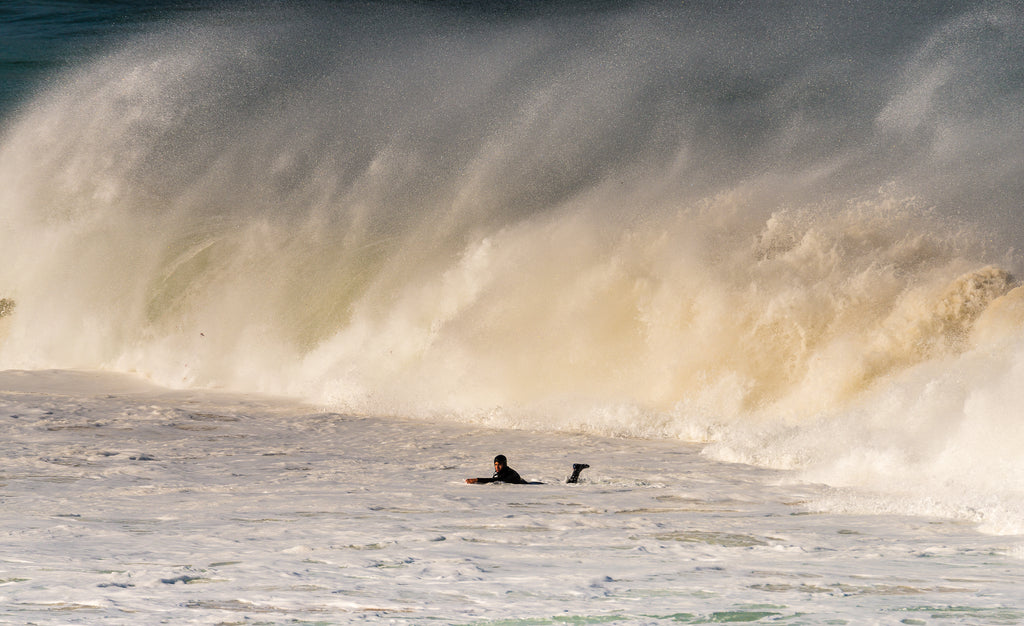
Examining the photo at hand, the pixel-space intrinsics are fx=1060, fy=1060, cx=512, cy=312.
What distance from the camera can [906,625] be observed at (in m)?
4.25

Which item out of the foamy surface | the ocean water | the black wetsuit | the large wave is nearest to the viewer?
the foamy surface

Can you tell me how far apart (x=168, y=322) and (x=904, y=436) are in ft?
40.9

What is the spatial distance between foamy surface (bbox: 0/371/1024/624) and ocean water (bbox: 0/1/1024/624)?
4 centimetres

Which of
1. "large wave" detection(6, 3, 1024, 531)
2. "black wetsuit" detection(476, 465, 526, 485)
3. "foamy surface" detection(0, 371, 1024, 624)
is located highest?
"large wave" detection(6, 3, 1024, 531)

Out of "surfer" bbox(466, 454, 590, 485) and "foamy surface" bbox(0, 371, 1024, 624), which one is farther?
"surfer" bbox(466, 454, 590, 485)

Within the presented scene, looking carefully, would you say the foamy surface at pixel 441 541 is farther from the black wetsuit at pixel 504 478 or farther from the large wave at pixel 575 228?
the large wave at pixel 575 228

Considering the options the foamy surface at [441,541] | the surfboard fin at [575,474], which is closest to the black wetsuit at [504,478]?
the foamy surface at [441,541]

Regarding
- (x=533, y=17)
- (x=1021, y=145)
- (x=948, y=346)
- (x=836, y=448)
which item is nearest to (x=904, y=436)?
(x=836, y=448)

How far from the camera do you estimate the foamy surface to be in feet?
15.0

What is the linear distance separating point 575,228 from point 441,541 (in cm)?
899

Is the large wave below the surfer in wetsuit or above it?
above

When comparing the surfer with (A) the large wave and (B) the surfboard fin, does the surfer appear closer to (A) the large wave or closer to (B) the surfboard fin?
(B) the surfboard fin

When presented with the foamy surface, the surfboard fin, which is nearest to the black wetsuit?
the foamy surface

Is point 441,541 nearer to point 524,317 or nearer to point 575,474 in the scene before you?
point 575,474
